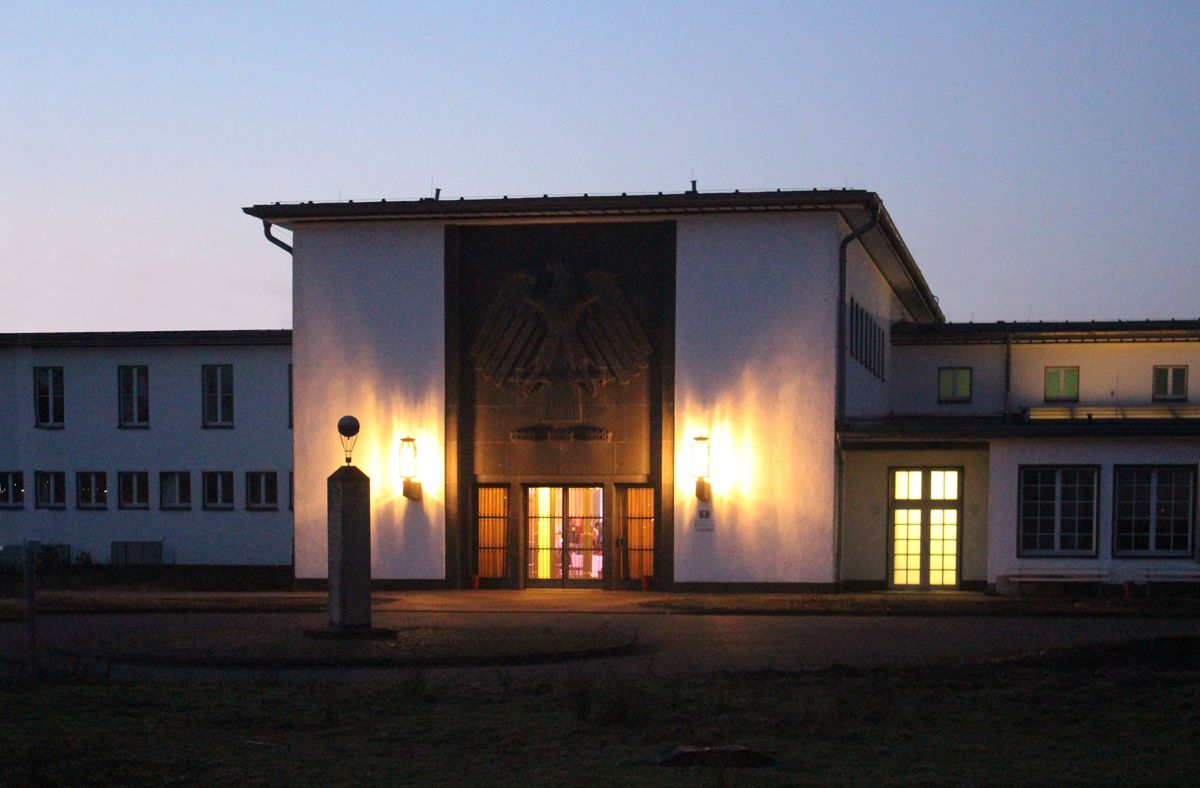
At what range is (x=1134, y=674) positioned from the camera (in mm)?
15531

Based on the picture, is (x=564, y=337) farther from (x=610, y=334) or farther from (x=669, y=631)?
(x=669, y=631)

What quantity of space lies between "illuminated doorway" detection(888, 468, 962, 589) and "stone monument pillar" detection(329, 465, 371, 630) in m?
14.9

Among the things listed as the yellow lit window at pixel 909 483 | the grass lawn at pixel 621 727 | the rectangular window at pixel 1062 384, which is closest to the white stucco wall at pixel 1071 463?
the yellow lit window at pixel 909 483

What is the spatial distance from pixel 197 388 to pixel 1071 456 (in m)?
23.3

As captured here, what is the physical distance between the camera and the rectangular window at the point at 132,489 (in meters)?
43.1

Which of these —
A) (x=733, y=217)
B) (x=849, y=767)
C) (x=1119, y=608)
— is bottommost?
(x=1119, y=608)

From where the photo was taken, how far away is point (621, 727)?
12.6 metres

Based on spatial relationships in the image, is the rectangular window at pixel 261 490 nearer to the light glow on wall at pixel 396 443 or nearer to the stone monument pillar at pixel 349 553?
the light glow on wall at pixel 396 443

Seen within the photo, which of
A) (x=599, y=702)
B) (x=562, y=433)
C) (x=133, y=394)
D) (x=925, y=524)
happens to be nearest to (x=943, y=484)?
(x=925, y=524)

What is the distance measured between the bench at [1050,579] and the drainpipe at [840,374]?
3.22 metres

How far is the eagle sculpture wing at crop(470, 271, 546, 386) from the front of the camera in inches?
1233

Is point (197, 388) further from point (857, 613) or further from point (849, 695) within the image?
point (849, 695)

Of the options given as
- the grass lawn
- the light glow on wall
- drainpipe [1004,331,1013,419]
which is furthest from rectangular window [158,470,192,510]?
the grass lawn

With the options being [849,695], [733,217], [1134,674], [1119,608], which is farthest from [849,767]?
[733,217]
